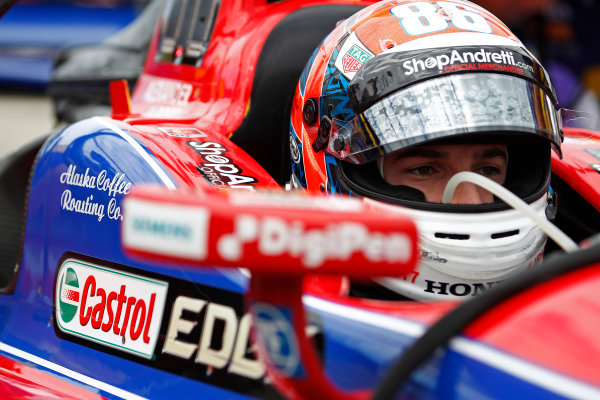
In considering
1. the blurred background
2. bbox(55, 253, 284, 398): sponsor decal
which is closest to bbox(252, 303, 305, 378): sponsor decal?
bbox(55, 253, 284, 398): sponsor decal

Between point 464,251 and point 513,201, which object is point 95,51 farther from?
point 513,201

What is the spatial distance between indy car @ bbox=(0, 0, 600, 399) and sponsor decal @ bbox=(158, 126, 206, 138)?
10 mm

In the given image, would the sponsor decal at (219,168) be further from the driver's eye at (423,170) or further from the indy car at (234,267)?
the driver's eye at (423,170)

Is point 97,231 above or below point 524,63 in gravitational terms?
below

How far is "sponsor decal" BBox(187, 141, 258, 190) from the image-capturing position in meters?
1.95

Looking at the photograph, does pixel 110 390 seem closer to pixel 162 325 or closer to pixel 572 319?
pixel 162 325

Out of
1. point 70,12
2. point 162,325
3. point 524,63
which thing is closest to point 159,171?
point 162,325

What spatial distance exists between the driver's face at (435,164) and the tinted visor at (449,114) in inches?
4.2

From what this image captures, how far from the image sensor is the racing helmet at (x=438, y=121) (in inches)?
68.8

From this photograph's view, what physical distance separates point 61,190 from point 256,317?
3.58 feet

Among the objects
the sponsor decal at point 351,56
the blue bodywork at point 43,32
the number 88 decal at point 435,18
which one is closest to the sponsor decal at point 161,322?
the sponsor decal at point 351,56

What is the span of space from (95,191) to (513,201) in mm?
947

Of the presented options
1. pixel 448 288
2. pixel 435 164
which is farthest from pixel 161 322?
pixel 435 164

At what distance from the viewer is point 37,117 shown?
914 centimetres
